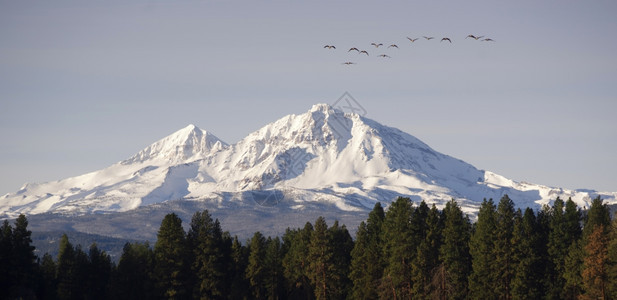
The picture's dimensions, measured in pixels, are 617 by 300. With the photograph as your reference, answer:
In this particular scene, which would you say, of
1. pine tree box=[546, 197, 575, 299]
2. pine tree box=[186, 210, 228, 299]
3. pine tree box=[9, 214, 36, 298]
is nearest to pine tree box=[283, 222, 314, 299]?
pine tree box=[186, 210, 228, 299]

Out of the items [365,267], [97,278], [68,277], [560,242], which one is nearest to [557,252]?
[560,242]

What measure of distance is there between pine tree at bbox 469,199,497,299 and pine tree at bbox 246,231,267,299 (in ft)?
111

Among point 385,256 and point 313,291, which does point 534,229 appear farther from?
point 313,291

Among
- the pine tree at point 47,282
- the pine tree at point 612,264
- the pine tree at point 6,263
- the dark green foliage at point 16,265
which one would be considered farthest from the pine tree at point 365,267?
the pine tree at point 6,263

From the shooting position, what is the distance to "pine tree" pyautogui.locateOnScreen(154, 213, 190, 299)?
14162 centimetres

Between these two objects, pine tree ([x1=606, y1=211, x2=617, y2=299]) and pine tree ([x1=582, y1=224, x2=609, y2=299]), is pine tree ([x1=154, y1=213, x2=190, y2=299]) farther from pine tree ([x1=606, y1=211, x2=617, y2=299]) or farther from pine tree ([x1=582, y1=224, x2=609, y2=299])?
pine tree ([x1=606, y1=211, x2=617, y2=299])

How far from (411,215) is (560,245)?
21.6 m

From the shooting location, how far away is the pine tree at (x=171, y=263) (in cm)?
14162

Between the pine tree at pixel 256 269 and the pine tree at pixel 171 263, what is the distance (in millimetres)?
10993

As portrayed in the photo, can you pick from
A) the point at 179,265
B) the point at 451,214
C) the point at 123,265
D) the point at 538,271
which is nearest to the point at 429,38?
the point at 451,214

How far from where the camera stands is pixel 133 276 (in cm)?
15050

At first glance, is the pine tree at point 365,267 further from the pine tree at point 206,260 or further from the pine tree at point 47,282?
the pine tree at point 47,282

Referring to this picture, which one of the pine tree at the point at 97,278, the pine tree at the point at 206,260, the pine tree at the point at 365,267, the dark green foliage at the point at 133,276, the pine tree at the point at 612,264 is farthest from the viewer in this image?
the pine tree at the point at 97,278

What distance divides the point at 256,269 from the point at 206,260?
1060 cm
